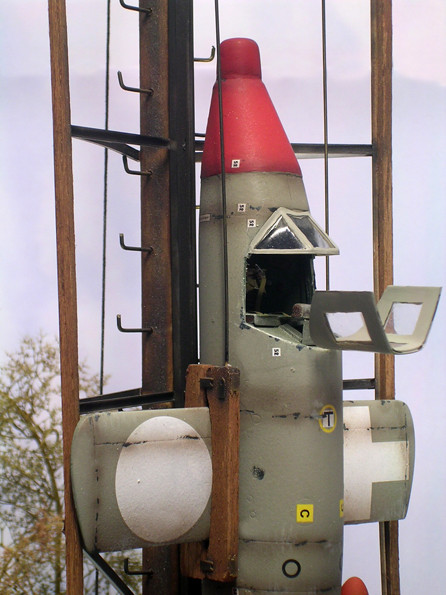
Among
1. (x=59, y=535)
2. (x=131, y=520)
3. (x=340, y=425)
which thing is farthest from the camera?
(x=59, y=535)

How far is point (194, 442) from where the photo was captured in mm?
4000

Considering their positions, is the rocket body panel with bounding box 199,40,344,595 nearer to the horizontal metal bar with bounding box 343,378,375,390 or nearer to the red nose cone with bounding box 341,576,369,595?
the red nose cone with bounding box 341,576,369,595

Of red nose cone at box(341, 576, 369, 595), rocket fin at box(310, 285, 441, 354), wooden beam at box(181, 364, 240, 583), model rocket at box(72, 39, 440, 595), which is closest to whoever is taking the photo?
rocket fin at box(310, 285, 441, 354)

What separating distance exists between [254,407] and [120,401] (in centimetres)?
46

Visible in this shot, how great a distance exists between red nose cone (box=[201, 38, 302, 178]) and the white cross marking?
0.98m

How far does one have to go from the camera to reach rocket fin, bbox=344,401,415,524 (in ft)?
14.7

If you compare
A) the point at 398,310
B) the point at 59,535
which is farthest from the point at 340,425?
the point at 59,535

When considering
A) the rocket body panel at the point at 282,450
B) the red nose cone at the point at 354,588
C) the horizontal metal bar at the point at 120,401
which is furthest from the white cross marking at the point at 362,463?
the horizontal metal bar at the point at 120,401

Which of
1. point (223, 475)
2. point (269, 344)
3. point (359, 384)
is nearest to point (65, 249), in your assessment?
point (269, 344)

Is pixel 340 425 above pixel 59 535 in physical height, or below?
above

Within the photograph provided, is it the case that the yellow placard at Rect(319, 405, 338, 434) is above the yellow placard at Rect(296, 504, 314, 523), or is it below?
above

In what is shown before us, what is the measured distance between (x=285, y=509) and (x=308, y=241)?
899mm

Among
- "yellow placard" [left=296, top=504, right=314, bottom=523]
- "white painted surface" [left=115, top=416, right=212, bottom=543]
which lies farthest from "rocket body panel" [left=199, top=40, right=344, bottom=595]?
"white painted surface" [left=115, top=416, right=212, bottom=543]

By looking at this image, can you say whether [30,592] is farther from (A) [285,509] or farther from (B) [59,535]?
(A) [285,509]
